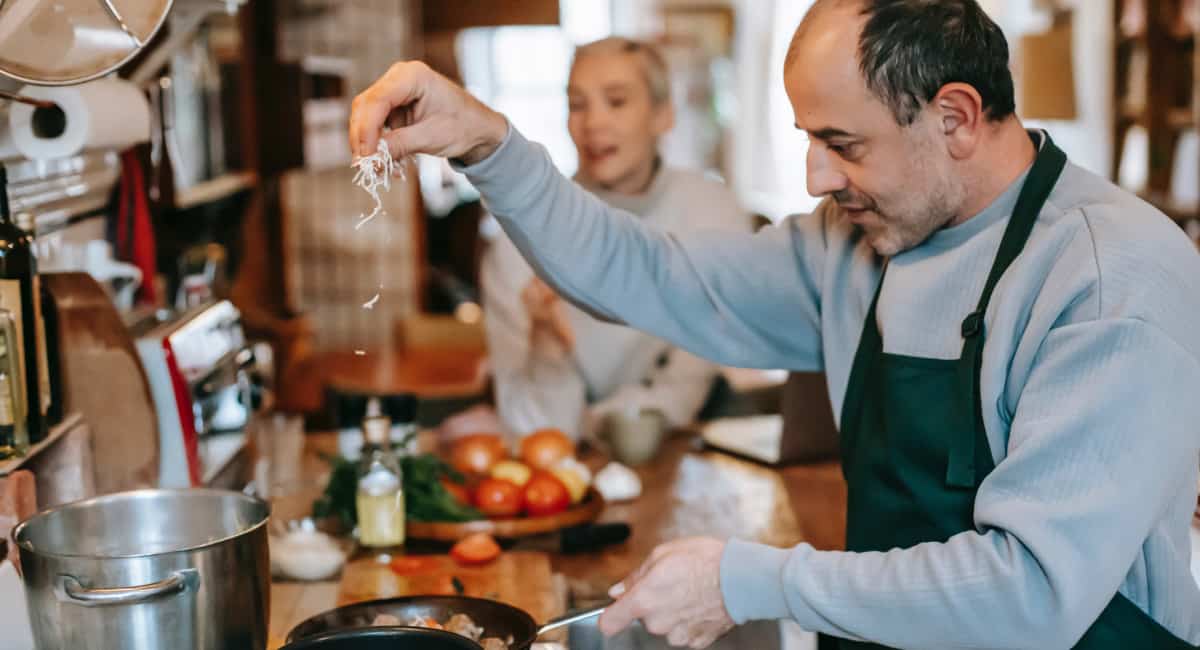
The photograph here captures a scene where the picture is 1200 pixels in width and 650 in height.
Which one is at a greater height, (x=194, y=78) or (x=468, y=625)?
(x=194, y=78)

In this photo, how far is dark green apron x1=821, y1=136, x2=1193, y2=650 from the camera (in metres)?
1.44

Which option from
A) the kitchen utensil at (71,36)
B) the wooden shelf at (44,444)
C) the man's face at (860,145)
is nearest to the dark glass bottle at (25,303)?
the wooden shelf at (44,444)

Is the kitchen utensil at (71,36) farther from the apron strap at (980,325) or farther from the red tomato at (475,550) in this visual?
the apron strap at (980,325)

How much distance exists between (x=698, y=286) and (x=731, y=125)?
421 inches

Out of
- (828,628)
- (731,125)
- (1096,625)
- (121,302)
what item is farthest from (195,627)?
(731,125)

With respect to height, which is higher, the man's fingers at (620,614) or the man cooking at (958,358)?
the man cooking at (958,358)

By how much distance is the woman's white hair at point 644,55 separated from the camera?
3.04 metres

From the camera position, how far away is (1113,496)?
1251mm

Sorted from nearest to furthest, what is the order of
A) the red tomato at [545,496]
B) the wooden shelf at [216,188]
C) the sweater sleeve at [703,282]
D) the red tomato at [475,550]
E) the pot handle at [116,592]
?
1. the pot handle at [116,592]
2. the sweater sleeve at [703,282]
3. the red tomato at [475,550]
4. the red tomato at [545,496]
5. the wooden shelf at [216,188]

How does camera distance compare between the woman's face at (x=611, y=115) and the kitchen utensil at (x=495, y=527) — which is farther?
the woman's face at (x=611, y=115)

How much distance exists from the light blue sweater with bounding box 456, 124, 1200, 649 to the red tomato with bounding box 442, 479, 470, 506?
0.64m

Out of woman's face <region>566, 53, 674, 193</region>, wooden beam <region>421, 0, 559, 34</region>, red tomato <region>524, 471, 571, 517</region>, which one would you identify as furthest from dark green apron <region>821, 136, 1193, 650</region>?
wooden beam <region>421, 0, 559, 34</region>

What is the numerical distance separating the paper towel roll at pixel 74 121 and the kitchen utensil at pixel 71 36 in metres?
0.27

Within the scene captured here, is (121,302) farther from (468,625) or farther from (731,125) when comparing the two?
(731,125)
